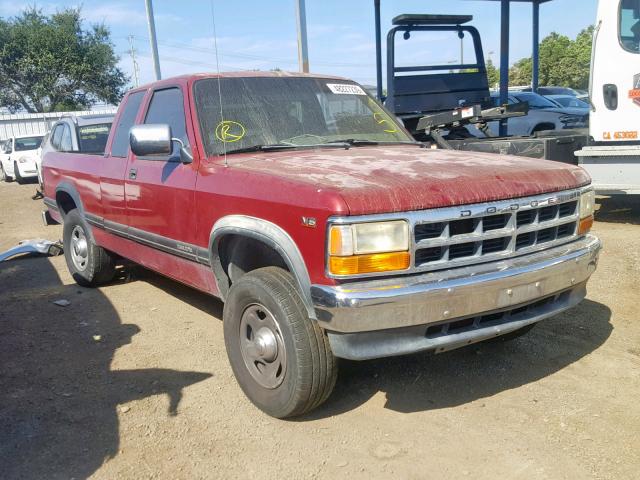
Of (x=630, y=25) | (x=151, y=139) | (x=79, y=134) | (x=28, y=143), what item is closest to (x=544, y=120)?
(x=630, y=25)

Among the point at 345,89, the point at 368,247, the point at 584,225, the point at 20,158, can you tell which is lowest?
the point at 584,225

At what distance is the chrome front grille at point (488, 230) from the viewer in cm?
276

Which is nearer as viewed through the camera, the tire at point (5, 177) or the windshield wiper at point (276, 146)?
the windshield wiper at point (276, 146)

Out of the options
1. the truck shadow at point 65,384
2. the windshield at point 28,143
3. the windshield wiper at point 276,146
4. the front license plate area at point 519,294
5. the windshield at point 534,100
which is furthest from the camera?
the windshield at point 28,143

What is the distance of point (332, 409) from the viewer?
10.9 feet

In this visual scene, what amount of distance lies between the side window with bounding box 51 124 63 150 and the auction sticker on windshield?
446cm

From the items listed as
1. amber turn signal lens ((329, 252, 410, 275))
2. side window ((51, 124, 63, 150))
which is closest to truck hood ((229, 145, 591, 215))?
amber turn signal lens ((329, 252, 410, 275))

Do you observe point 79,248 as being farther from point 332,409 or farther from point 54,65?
point 54,65

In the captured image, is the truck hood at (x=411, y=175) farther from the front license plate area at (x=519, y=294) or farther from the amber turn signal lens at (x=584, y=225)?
the front license plate area at (x=519, y=294)

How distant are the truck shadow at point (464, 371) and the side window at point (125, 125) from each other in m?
2.58

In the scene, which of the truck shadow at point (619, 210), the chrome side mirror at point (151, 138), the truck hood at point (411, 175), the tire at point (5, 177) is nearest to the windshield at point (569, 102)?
the truck shadow at point (619, 210)

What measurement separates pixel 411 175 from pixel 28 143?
64.6ft

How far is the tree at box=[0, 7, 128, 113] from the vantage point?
37219 millimetres

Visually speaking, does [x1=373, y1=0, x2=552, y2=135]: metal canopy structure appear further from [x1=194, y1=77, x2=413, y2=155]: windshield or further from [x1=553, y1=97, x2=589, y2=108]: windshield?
[x1=194, y1=77, x2=413, y2=155]: windshield
